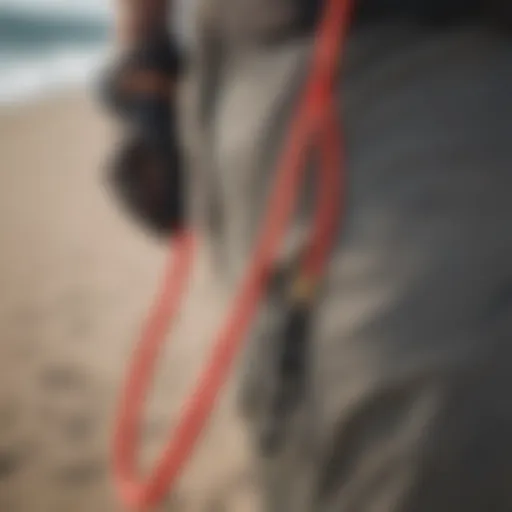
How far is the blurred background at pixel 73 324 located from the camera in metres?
0.93

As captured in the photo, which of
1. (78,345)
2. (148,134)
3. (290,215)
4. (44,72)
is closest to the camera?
(290,215)

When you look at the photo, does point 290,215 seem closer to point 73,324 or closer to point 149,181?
point 149,181

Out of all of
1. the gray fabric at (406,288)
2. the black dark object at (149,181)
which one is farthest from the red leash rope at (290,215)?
the black dark object at (149,181)

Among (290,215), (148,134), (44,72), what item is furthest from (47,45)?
(290,215)

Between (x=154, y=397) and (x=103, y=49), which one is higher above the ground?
(x=103, y=49)

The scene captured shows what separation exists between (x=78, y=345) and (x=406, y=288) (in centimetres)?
72

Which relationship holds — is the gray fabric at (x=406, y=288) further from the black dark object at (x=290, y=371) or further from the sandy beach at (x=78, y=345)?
the sandy beach at (x=78, y=345)

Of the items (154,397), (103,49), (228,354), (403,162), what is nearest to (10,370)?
(154,397)

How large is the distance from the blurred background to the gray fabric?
26cm

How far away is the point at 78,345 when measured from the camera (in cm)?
116

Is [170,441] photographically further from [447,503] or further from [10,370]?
[447,503]

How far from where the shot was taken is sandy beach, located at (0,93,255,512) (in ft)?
3.02

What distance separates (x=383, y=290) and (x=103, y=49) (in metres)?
1.88

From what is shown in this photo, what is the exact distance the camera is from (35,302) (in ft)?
4.13
